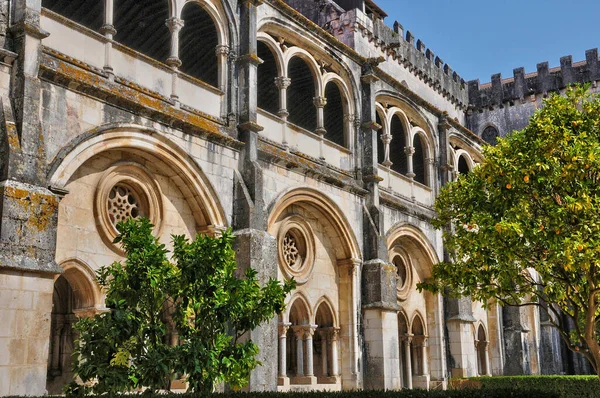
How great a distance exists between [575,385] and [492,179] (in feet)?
31.6

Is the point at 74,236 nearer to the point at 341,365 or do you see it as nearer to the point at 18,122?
the point at 18,122

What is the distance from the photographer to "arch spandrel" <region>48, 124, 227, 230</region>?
1297 centimetres

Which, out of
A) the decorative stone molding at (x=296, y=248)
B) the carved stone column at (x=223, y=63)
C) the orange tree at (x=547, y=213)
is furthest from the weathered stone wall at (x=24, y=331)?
the orange tree at (x=547, y=213)

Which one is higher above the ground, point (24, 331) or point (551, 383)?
point (24, 331)

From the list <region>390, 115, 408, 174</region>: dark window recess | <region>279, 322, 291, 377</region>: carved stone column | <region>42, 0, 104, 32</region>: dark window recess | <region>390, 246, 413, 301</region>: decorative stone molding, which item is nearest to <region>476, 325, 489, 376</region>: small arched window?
<region>390, 246, 413, 301</region>: decorative stone molding

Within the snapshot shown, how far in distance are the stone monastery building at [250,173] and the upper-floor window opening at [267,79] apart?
7 cm

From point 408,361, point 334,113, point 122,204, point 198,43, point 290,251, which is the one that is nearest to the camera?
point 122,204

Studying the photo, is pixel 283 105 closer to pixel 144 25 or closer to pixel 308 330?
pixel 144 25

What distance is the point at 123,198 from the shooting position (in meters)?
14.7

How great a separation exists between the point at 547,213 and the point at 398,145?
12048 millimetres

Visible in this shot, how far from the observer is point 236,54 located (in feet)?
57.7

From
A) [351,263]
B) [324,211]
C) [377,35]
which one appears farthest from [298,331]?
[377,35]

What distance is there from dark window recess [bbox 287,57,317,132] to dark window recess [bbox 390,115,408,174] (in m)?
3.27

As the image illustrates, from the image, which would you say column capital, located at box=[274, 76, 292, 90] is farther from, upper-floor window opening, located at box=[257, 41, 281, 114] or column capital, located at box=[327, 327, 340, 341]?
column capital, located at box=[327, 327, 340, 341]
